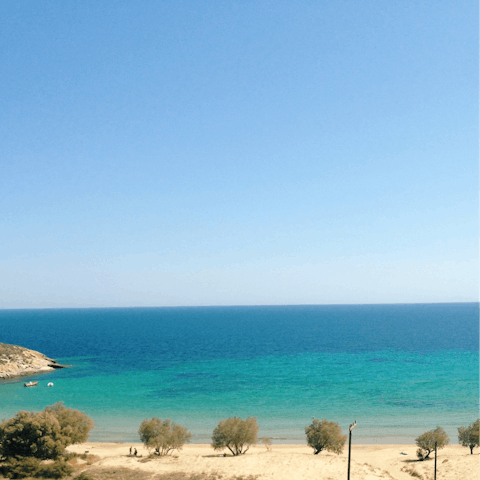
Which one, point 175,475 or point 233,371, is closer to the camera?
point 175,475

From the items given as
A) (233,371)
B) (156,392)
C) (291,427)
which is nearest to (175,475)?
(291,427)

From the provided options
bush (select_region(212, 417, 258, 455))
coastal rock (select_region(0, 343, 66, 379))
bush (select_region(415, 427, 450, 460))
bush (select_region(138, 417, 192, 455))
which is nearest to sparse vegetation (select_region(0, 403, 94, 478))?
bush (select_region(138, 417, 192, 455))

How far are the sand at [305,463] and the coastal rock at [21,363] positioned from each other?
5427 centimetres

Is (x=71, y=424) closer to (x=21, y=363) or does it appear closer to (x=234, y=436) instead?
(x=234, y=436)

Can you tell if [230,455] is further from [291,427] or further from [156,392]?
[156,392]

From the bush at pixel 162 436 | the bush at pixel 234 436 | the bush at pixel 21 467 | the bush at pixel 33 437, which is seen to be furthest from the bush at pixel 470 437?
the bush at pixel 21 467

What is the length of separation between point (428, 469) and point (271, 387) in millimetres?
37935

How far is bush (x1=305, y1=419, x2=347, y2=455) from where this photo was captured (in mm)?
38000

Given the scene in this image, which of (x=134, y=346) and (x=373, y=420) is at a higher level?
(x=373, y=420)

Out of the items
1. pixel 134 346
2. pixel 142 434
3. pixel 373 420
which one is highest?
pixel 142 434

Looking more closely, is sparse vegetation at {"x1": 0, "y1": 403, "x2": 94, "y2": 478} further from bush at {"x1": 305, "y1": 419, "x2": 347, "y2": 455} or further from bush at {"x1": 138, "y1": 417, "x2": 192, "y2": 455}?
bush at {"x1": 305, "y1": 419, "x2": 347, "y2": 455}

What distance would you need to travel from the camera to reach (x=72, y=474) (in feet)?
101

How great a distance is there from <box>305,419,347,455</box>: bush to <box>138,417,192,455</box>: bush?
12.9m

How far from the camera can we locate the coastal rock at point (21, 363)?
275ft
